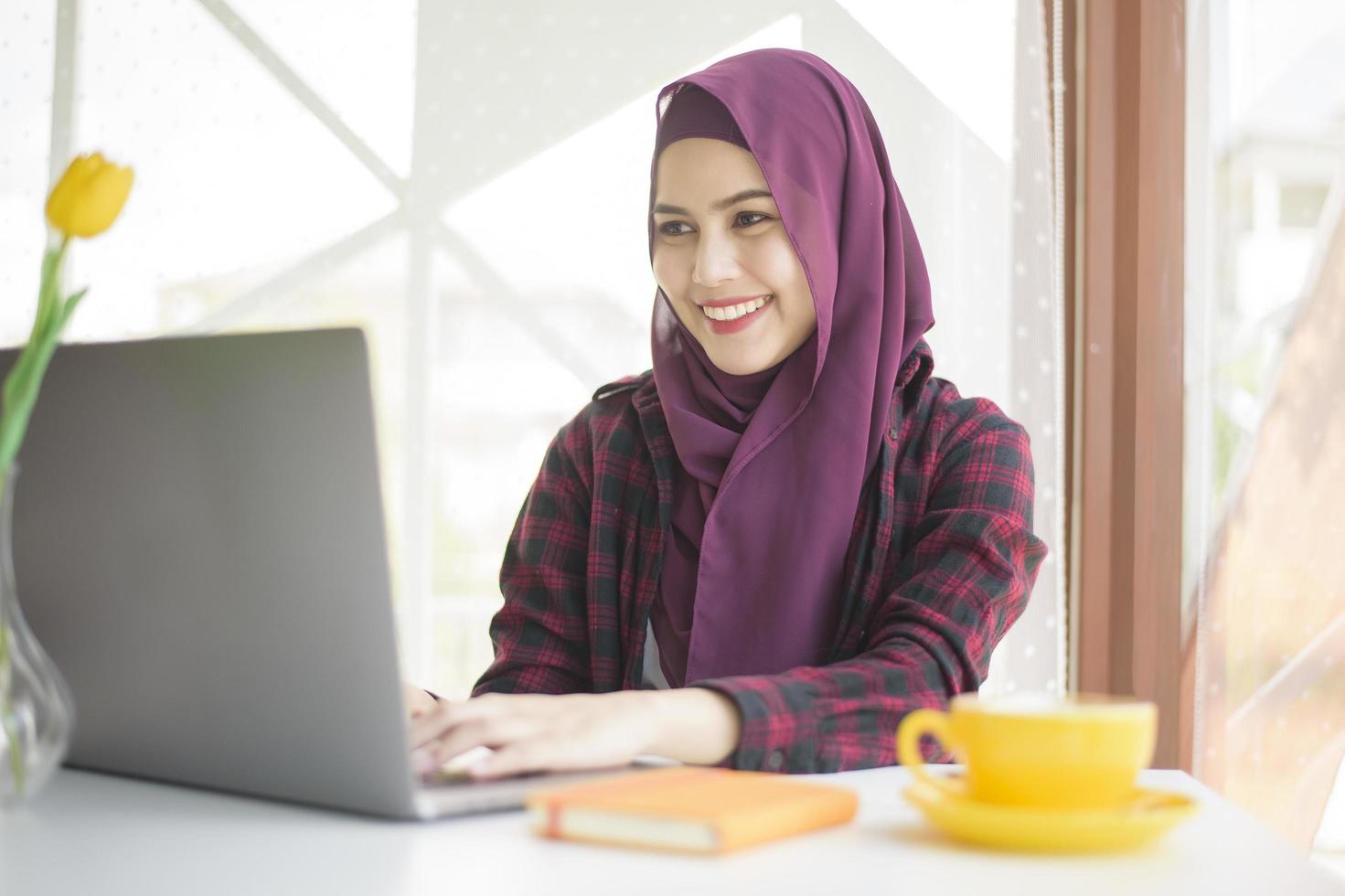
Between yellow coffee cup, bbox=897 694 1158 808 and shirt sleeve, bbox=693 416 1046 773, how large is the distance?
29 centimetres

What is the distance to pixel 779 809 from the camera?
619mm

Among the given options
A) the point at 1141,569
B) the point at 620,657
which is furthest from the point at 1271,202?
the point at 620,657

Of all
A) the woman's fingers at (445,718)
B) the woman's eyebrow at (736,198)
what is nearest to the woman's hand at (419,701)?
the woman's fingers at (445,718)

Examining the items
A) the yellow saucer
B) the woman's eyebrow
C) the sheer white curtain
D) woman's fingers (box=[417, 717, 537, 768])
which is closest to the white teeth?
the woman's eyebrow

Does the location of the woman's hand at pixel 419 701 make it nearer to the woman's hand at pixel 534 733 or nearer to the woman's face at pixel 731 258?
the woman's hand at pixel 534 733

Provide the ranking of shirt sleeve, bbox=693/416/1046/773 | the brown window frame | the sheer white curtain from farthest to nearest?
the sheer white curtain
the brown window frame
shirt sleeve, bbox=693/416/1046/773

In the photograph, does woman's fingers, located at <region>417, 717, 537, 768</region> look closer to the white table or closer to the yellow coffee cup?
the white table

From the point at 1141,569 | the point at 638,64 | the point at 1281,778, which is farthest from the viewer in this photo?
the point at 638,64

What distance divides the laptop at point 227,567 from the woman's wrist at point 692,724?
0.09 metres

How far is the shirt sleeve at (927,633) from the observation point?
0.93 metres

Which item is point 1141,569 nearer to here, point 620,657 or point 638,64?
point 620,657

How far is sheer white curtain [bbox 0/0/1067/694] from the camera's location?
2.67 metres

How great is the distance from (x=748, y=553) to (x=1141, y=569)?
3.08ft

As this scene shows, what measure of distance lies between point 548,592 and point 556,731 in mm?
756
